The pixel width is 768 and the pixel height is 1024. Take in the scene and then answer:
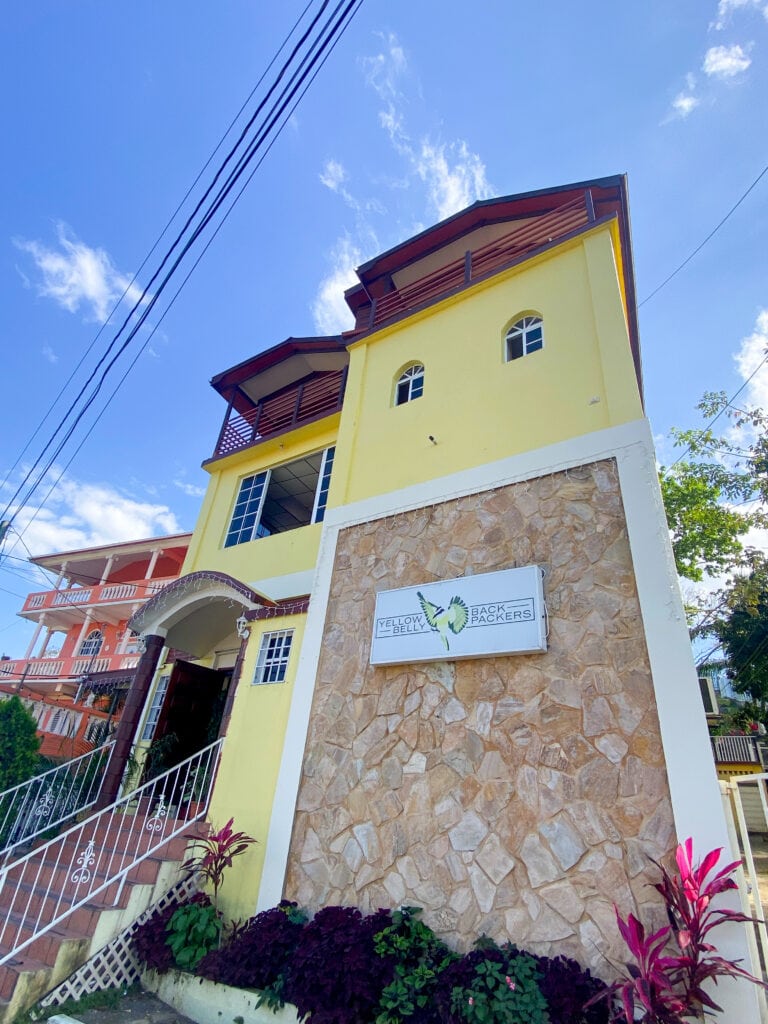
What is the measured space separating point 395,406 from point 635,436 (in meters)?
3.76

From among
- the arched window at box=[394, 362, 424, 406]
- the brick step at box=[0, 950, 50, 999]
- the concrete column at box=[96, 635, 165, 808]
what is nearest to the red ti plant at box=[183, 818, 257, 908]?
the brick step at box=[0, 950, 50, 999]

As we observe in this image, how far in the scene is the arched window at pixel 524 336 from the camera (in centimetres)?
736

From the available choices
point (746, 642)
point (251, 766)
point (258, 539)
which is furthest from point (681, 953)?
point (746, 642)

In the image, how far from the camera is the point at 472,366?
772cm

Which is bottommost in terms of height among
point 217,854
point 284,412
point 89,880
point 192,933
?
point 192,933

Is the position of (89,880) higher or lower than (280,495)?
lower

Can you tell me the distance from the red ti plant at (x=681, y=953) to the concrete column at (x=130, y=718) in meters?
6.94

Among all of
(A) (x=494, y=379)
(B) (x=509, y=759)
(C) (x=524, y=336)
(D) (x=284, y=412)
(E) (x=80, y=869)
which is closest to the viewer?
(B) (x=509, y=759)

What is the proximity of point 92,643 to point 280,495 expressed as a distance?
1418 centimetres

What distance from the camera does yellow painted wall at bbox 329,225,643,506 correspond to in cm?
638

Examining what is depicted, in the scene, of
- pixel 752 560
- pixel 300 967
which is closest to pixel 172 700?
pixel 300 967

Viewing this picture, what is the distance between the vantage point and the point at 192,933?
17.3 feet

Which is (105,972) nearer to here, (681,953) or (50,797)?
(50,797)

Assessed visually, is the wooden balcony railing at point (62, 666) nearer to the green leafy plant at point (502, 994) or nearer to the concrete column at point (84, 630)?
the concrete column at point (84, 630)
